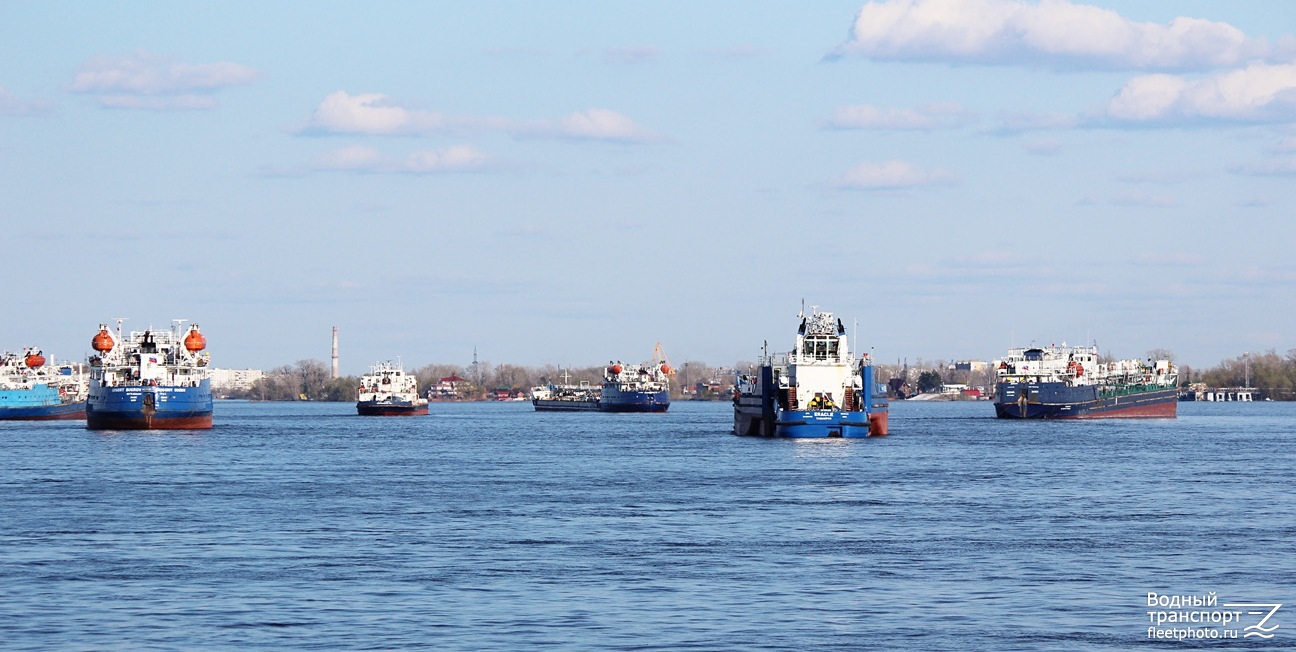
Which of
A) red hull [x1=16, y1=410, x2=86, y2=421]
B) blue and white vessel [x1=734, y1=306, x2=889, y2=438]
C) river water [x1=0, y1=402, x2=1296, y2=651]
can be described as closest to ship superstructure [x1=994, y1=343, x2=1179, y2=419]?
blue and white vessel [x1=734, y1=306, x2=889, y2=438]

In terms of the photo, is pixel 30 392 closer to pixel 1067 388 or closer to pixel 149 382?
pixel 149 382

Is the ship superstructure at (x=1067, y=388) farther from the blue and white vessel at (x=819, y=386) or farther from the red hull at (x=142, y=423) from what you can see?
the red hull at (x=142, y=423)

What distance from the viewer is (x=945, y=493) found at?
221 feet

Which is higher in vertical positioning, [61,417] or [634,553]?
[61,417]

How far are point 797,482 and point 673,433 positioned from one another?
249ft

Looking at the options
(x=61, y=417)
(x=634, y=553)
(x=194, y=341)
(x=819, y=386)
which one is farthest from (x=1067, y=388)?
(x=634, y=553)

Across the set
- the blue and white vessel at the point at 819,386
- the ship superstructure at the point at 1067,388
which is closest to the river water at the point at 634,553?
the blue and white vessel at the point at 819,386

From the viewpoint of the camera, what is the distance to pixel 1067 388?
7028 inches

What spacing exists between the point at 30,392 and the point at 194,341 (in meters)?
A: 58.4

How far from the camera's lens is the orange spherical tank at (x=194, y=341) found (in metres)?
132

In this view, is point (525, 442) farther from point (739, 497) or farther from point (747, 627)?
point (747, 627)

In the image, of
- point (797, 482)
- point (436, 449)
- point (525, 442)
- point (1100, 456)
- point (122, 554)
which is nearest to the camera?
point (122, 554)

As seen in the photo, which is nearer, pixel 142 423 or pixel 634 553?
pixel 634 553

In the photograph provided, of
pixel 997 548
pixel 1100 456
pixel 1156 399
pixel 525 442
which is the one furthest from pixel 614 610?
pixel 1156 399
